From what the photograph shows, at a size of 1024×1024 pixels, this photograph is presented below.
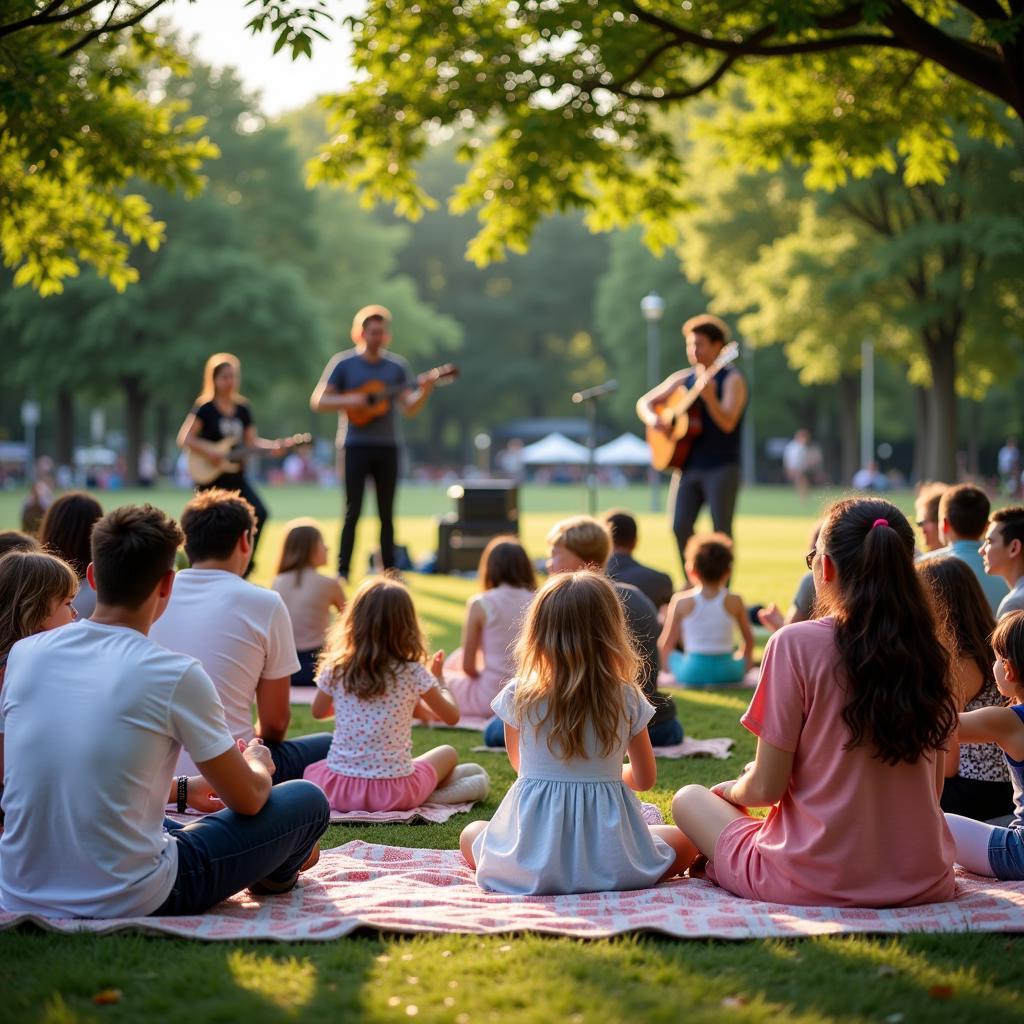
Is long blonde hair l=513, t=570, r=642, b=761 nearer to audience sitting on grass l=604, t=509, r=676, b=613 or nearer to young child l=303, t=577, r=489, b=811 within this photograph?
young child l=303, t=577, r=489, b=811

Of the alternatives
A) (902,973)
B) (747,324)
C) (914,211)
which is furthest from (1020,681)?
(747,324)

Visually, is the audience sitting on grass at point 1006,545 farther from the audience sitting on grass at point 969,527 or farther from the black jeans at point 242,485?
the black jeans at point 242,485

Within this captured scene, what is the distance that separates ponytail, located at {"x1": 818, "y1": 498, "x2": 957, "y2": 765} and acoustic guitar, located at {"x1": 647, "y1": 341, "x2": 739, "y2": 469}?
7.34 metres

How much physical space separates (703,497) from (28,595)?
25.1ft

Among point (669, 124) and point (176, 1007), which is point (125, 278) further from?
point (669, 124)

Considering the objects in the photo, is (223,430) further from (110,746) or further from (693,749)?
(110,746)

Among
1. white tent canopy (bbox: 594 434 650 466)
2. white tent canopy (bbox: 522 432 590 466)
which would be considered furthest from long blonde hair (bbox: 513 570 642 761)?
Result: white tent canopy (bbox: 522 432 590 466)

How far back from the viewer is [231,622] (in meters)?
5.43

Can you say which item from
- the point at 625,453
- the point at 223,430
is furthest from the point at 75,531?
the point at 625,453

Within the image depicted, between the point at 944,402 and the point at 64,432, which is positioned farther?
the point at 64,432

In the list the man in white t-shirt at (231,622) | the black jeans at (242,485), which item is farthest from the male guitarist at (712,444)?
the man in white t-shirt at (231,622)

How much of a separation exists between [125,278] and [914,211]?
2228 cm

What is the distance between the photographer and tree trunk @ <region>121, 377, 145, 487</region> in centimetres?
5066

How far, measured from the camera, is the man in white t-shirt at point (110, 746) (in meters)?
3.87
